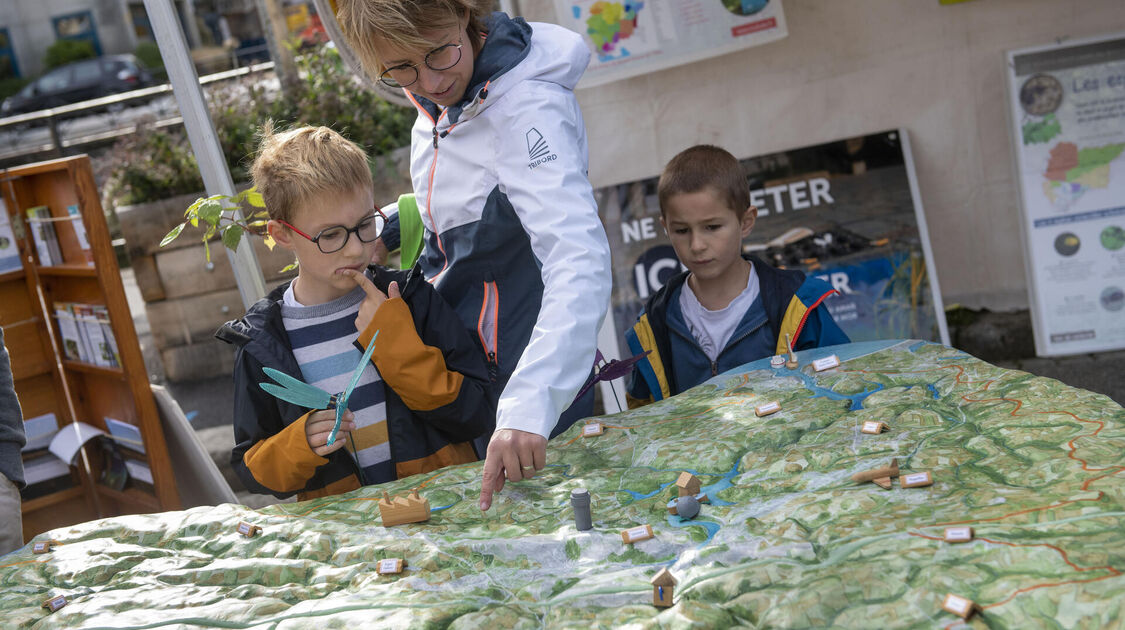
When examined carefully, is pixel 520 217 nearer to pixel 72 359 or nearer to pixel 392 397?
pixel 392 397

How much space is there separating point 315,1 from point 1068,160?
10.7 ft

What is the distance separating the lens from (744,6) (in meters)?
4.25

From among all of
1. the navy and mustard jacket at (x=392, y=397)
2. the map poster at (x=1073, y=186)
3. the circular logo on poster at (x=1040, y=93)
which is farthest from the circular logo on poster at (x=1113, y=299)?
the navy and mustard jacket at (x=392, y=397)

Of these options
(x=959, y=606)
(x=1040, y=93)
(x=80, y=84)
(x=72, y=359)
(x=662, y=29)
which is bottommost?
(x=959, y=606)

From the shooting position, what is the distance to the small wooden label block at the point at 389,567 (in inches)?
72.4

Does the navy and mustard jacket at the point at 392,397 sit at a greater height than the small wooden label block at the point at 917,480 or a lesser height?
greater

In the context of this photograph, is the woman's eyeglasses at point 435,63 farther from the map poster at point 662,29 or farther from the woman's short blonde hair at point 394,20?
the map poster at point 662,29

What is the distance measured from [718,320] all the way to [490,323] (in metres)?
0.77

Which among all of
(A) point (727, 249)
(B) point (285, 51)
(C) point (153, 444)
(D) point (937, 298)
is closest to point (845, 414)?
(A) point (727, 249)

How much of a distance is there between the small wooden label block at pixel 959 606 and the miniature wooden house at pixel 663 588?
0.43 meters

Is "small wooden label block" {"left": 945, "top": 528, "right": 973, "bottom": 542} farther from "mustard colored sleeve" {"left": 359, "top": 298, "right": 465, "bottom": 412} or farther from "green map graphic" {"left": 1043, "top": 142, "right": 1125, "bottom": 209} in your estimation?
"green map graphic" {"left": 1043, "top": 142, "right": 1125, "bottom": 209}

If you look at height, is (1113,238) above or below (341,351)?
below

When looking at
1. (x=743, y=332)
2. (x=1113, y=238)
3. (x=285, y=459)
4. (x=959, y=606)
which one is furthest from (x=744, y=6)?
(x=959, y=606)

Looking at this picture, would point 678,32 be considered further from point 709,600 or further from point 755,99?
point 709,600
